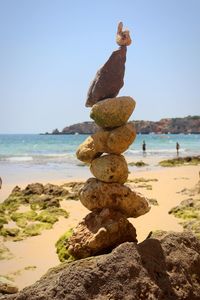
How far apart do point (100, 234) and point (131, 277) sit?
2.78m

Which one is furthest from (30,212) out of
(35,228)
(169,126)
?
(169,126)

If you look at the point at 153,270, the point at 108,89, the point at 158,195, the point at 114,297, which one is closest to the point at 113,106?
the point at 108,89

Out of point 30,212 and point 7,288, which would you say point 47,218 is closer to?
point 30,212

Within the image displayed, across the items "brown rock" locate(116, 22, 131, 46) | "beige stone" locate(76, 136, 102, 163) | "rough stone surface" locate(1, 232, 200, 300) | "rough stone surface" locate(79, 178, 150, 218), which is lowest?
"rough stone surface" locate(1, 232, 200, 300)

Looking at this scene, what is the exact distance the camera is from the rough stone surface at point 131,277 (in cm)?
387

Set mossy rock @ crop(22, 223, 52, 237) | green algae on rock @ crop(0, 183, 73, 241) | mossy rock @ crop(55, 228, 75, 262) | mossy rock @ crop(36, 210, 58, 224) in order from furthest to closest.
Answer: mossy rock @ crop(36, 210, 58, 224), green algae on rock @ crop(0, 183, 73, 241), mossy rock @ crop(22, 223, 52, 237), mossy rock @ crop(55, 228, 75, 262)

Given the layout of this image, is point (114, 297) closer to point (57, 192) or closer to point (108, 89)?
point (108, 89)

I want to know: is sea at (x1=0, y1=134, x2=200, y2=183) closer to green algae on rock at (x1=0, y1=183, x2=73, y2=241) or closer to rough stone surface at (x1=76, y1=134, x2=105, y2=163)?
green algae on rock at (x1=0, y1=183, x2=73, y2=241)

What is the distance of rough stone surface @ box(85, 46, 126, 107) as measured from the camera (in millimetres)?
7574

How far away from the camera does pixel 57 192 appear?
16.0 metres

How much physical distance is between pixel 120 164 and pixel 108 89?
162 centimetres

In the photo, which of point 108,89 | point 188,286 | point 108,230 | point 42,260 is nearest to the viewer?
point 188,286

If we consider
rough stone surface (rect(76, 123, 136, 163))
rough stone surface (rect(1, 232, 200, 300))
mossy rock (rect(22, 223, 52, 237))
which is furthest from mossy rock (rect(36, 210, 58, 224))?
rough stone surface (rect(1, 232, 200, 300))

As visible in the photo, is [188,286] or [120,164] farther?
[120,164]
